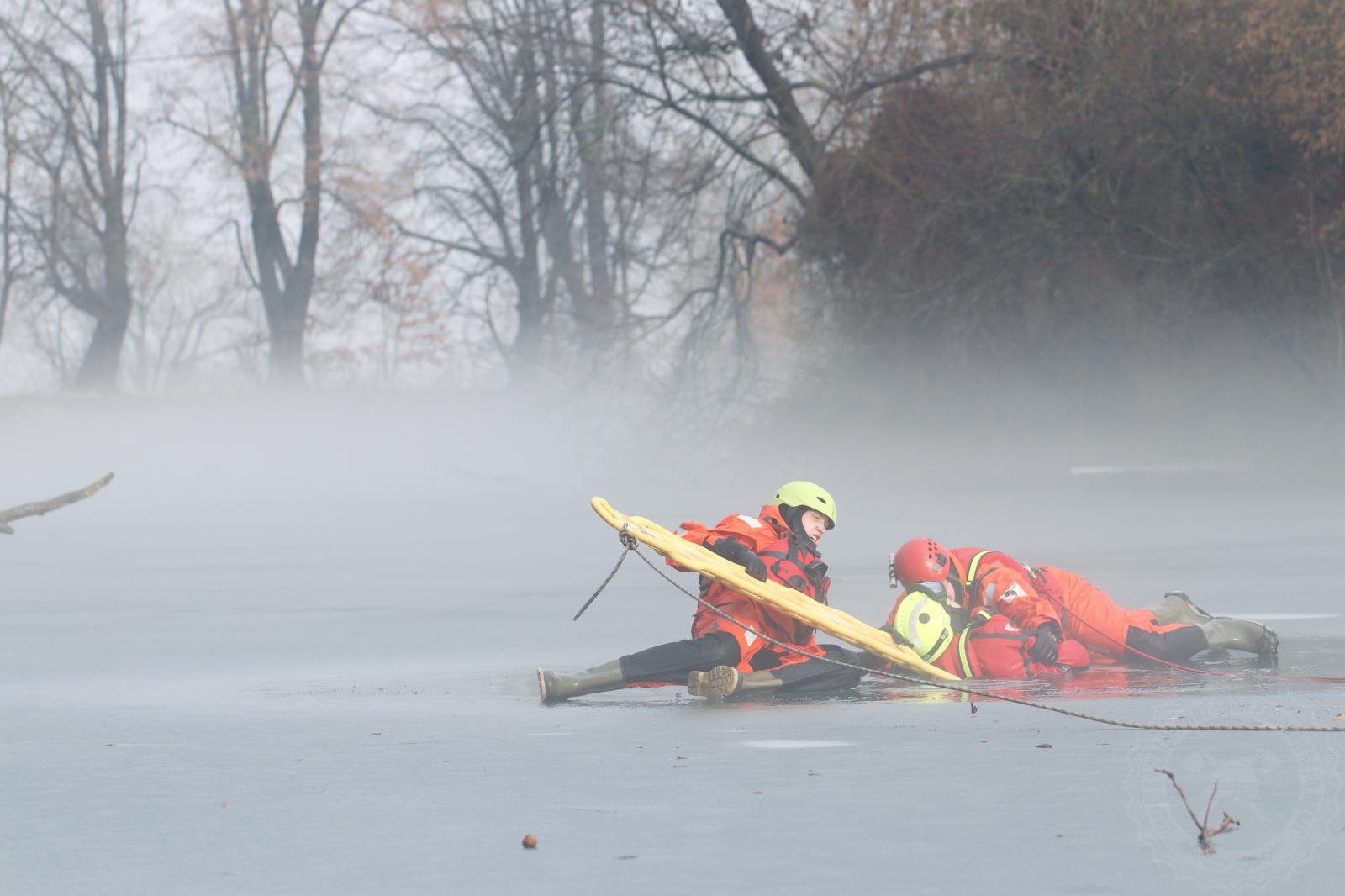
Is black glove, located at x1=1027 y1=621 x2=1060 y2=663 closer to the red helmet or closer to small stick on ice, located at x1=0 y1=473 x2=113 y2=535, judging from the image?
the red helmet

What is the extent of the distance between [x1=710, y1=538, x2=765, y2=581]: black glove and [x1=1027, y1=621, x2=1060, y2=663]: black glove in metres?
1.45

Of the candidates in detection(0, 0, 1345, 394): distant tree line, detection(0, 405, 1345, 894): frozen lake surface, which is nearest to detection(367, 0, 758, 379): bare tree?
detection(0, 0, 1345, 394): distant tree line

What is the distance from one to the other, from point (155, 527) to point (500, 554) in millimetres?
9637

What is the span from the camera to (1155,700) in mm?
9109

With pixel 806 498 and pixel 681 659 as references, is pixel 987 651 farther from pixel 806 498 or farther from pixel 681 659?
pixel 681 659

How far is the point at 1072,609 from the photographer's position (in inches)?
410

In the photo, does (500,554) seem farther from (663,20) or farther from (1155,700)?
(663,20)

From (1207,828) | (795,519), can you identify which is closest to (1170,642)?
(795,519)

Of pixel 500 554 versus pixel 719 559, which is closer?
pixel 719 559

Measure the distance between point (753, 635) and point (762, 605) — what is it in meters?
0.16

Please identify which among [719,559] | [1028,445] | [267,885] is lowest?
[267,885]

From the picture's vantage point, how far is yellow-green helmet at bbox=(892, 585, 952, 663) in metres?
10.1

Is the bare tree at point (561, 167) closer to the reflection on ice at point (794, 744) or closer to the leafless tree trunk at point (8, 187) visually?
the leafless tree trunk at point (8, 187)

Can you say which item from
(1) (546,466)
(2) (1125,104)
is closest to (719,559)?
(2) (1125,104)
